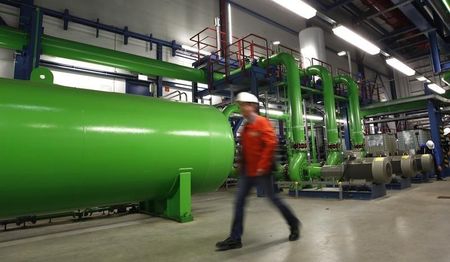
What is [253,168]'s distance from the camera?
9.14ft

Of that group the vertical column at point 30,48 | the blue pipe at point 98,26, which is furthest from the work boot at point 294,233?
the blue pipe at point 98,26

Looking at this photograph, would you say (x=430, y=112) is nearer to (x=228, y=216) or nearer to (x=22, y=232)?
(x=228, y=216)

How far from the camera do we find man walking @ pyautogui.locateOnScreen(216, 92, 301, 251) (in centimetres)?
269

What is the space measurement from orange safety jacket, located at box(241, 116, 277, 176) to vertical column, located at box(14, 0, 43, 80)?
5347mm

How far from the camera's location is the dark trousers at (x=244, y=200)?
8.82ft

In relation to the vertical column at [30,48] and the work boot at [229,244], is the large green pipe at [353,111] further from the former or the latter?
the vertical column at [30,48]

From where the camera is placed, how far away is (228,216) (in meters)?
4.30

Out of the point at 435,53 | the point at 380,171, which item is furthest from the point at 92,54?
the point at 435,53

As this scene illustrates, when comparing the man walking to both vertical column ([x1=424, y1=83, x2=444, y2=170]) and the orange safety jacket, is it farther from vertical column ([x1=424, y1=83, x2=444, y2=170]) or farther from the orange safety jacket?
vertical column ([x1=424, y1=83, x2=444, y2=170])

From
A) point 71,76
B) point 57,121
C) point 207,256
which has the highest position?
point 71,76

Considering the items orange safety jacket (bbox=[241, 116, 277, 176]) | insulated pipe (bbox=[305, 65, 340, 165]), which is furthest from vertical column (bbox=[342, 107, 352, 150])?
orange safety jacket (bbox=[241, 116, 277, 176])

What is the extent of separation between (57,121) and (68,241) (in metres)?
1.35

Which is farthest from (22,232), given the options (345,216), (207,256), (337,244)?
(345,216)

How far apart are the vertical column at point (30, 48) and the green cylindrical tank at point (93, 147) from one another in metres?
3.34
